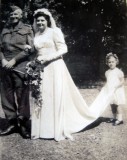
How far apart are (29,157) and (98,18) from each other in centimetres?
355

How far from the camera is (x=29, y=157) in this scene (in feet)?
10.9

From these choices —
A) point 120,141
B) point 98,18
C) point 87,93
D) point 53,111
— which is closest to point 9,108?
point 53,111

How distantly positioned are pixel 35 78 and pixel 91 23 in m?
2.99

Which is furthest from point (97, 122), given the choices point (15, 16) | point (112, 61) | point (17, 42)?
point (15, 16)

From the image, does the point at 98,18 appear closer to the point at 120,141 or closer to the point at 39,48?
the point at 39,48

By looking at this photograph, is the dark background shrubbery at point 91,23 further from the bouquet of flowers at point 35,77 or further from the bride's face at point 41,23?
the bouquet of flowers at point 35,77

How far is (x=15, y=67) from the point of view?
3.85 meters

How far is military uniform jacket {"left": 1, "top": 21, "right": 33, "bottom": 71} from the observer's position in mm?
3820

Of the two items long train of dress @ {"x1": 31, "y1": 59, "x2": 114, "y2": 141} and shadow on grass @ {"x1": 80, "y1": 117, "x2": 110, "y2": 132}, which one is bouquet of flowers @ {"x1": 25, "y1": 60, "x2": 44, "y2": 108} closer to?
long train of dress @ {"x1": 31, "y1": 59, "x2": 114, "y2": 141}

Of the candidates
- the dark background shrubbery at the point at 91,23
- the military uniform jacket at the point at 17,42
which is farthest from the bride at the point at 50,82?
the dark background shrubbery at the point at 91,23

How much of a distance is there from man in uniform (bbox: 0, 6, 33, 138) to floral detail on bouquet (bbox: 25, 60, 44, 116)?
10 centimetres

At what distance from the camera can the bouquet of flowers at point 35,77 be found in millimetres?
3707

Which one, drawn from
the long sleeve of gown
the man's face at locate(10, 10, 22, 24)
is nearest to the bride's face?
the long sleeve of gown

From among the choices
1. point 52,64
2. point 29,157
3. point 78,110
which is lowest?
point 29,157
